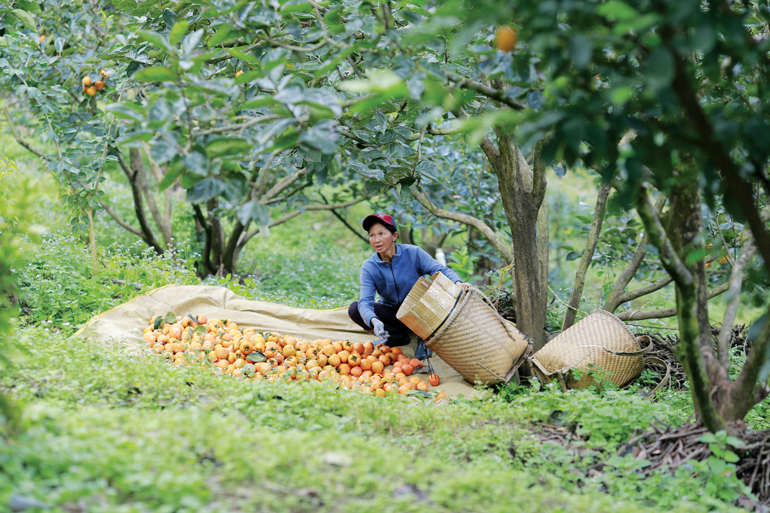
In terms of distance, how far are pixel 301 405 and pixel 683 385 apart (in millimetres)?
2383

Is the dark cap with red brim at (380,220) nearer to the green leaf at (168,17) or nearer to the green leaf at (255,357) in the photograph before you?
the green leaf at (255,357)

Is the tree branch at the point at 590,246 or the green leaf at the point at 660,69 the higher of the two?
the green leaf at the point at 660,69

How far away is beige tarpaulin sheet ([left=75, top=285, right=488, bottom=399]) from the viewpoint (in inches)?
152

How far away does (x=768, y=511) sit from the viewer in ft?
6.13

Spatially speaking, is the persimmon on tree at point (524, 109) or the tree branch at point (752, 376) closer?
the persimmon on tree at point (524, 109)

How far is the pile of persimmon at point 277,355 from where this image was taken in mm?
3213

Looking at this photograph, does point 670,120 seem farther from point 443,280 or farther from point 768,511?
point 443,280

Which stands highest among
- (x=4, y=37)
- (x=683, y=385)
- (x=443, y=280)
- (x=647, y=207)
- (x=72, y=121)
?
(x=4, y=37)

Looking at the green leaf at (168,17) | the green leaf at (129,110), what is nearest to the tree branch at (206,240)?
the green leaf at (168,17)

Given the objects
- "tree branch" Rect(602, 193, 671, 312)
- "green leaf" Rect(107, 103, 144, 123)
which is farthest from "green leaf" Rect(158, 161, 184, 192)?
"tree branch" Rect(602, 193, 671, 312)

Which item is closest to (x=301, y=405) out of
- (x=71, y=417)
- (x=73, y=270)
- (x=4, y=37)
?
(x=71, y=417)

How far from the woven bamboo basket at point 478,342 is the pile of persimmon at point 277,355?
249mm

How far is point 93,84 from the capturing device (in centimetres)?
445

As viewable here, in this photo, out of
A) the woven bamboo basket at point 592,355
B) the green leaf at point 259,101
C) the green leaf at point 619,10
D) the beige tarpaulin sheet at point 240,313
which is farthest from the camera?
the beige tarpaulin sheet at point 240,313
